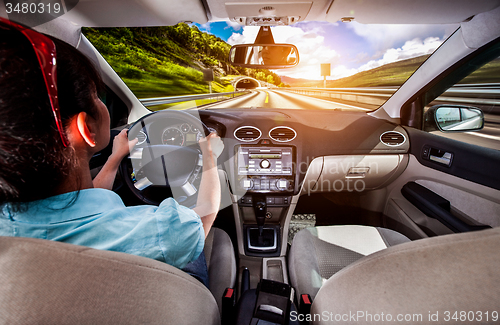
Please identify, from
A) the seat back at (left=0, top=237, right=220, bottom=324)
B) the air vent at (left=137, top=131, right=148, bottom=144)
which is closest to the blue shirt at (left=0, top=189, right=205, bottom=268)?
the seat back at (left=0, top=237, right=220, bottom=324)

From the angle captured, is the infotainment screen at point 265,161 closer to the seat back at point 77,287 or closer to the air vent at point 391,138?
the air vent at point 391,138

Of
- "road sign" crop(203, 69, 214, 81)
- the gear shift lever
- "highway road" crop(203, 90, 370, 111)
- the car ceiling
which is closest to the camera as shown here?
the car ceiling

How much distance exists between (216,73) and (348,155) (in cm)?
181

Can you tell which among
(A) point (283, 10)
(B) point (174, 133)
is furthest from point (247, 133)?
(A) point (283, 10)

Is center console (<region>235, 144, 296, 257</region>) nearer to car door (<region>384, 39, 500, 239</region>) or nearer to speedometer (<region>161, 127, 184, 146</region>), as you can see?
speedometer (<region>161, 127, 184, 146</region>)

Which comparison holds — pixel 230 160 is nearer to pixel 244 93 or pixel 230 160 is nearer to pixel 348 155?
pixel 348 155

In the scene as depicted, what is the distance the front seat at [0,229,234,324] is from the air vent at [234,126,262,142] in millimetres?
1847

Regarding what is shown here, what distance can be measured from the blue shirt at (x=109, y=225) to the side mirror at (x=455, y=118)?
2.53 m

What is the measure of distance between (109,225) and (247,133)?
183 centimetres

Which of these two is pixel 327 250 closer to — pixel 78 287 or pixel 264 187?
pixel 264 187

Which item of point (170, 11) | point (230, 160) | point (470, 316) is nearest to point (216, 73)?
point (170, 11)

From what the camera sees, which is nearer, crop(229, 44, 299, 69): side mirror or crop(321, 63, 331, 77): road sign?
crop(229, 44, 299, 69): side mirror

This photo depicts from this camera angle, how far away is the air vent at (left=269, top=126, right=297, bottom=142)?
2.47 meters

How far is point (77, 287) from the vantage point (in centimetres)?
56
